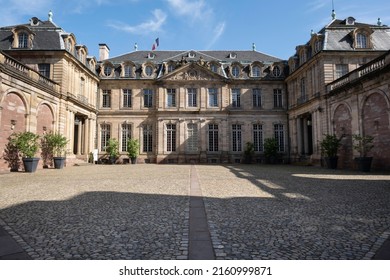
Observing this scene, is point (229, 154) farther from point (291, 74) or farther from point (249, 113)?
point (291, 74)

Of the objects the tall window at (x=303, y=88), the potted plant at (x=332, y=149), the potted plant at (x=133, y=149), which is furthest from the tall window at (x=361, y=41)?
the potted plant at (x=133, y=149)

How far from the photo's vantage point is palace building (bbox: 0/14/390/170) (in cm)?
1880

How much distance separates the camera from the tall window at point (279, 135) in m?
26.0

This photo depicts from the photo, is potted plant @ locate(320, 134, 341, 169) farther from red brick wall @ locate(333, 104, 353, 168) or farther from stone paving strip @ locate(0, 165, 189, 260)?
stone paving strip @ locate(0, 165, 189, 260)

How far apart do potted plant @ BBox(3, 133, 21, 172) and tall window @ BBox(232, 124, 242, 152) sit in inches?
730

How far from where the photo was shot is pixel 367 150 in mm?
13992

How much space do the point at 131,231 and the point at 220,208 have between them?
81.3 inches

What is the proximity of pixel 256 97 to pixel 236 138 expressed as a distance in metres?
4.87

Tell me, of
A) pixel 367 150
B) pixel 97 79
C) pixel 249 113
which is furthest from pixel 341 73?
pixel 97 79

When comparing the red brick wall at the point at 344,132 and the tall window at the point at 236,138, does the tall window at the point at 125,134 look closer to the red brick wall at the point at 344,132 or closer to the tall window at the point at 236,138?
the tall window at the point at 236,138

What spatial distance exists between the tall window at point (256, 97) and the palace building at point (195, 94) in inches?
4.1

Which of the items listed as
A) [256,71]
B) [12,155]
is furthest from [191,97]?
[12,155]

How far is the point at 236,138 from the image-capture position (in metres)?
26.2

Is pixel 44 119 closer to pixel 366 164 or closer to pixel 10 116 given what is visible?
pixel 10 116
